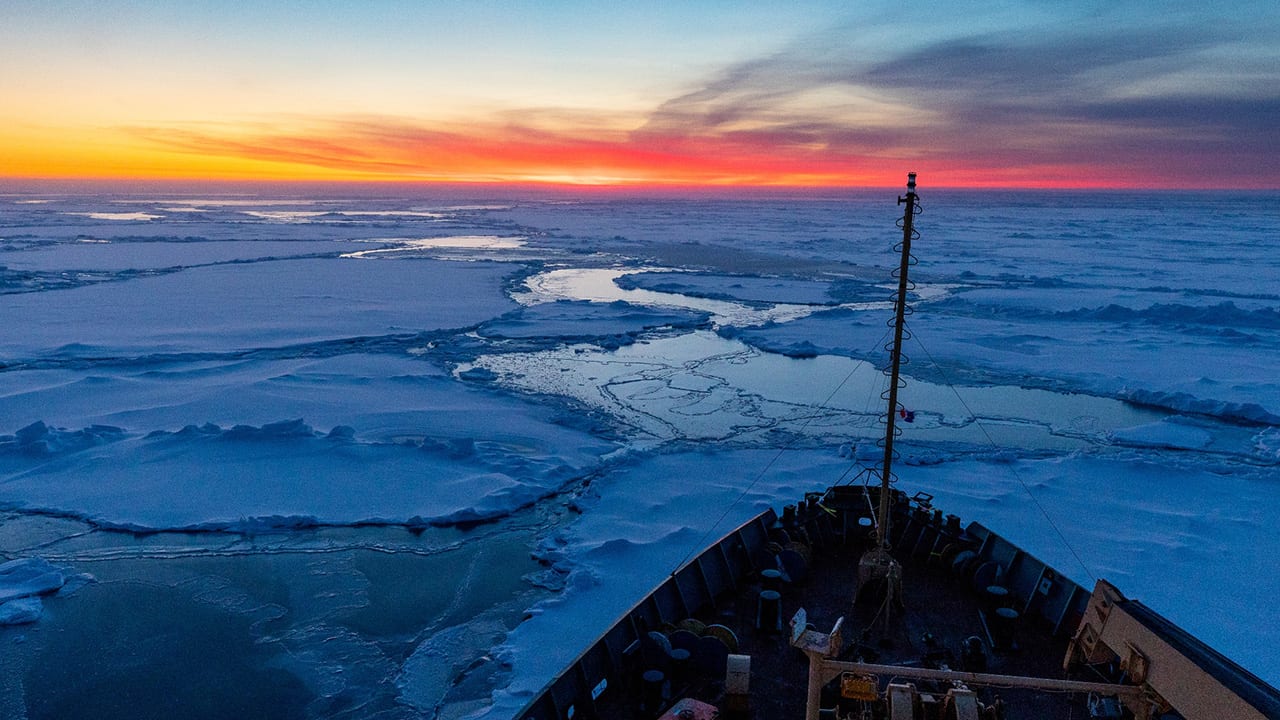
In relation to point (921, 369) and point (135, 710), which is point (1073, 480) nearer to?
point (921, 369)

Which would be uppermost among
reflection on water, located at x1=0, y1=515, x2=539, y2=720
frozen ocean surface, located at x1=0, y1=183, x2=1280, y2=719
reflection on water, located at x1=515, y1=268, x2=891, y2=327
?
reflection on water, located at x1=515, y1=268, x2=891, y2=327

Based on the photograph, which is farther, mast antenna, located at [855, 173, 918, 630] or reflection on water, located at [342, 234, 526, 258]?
reflection on water, located at [342, 234, 526, 258]

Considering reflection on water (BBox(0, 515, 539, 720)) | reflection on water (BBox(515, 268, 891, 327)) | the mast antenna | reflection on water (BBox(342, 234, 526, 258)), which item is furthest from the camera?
reflection on water (BBox(342, 234, 526, 258))

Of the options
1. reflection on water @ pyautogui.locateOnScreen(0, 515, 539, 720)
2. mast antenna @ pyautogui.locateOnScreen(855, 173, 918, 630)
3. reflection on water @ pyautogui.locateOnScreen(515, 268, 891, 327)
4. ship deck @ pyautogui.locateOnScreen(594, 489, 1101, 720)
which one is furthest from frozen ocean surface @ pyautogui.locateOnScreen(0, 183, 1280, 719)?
mast antenna @ pyautogui.locateOnScreen(855, 173, 918, 630)

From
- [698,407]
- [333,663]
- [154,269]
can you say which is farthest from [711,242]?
[333,663]

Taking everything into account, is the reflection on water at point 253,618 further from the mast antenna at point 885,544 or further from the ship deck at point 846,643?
the mast antenna at point 885,544

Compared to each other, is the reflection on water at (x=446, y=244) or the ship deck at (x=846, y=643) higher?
the reflection on water at (x=446, y=244)

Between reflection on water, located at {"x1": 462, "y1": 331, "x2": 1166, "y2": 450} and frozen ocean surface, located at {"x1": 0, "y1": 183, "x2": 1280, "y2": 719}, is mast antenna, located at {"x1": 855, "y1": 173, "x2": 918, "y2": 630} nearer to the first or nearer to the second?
frozen ocean surface, located at {"x1": 0, "y1": 183, "x2": 1280, "y2": 719}

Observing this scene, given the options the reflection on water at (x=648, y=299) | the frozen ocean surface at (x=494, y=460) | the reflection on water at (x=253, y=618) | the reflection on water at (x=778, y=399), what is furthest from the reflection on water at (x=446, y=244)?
the reflection on water at (x=253, y=618)

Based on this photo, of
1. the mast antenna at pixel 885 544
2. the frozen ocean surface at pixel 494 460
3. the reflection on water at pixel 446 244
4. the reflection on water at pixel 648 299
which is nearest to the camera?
the mast antenna at pixel 885 544
